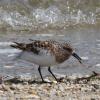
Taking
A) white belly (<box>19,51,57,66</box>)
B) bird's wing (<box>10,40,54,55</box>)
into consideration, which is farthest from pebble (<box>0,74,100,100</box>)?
bird's wing (<box>10,40,54,55</box>)

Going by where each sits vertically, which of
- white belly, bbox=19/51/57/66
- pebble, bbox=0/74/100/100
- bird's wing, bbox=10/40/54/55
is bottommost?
pebble, bbox=0/74/100/100

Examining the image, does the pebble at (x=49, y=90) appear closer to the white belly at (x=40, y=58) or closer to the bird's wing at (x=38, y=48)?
the white belly at (x=40, y=58)

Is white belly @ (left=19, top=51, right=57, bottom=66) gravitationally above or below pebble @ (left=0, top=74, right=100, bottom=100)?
above

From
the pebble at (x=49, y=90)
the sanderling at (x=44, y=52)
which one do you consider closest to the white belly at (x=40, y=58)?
the sanderling at (x=44, y=52)

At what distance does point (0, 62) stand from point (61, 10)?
20.5 ft

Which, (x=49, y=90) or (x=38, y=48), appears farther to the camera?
(x=38, y=48)

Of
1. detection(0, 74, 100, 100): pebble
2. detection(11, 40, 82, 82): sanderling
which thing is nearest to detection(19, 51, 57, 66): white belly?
detection(11, 40, 82, 82): sanderling

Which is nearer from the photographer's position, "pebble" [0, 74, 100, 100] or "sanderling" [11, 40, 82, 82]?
"pebble" [0, 74, 100, 100]

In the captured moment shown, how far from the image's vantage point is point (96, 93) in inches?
247

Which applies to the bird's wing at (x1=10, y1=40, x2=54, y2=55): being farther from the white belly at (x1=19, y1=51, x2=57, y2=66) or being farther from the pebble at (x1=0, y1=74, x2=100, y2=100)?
the pebble at (x1=0, y1=74, x2=100, y2=100)

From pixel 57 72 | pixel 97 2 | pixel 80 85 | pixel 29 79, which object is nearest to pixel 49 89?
pixel 80 85

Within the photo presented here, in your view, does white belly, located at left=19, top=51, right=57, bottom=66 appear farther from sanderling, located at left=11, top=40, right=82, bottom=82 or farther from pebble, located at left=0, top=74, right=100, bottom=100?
pebble, located at left=0, top=74, right=100, bottom=100

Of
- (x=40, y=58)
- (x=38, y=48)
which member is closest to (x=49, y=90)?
(x=40, y=58)

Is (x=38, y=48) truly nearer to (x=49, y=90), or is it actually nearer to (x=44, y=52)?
(x=44, y=52)
